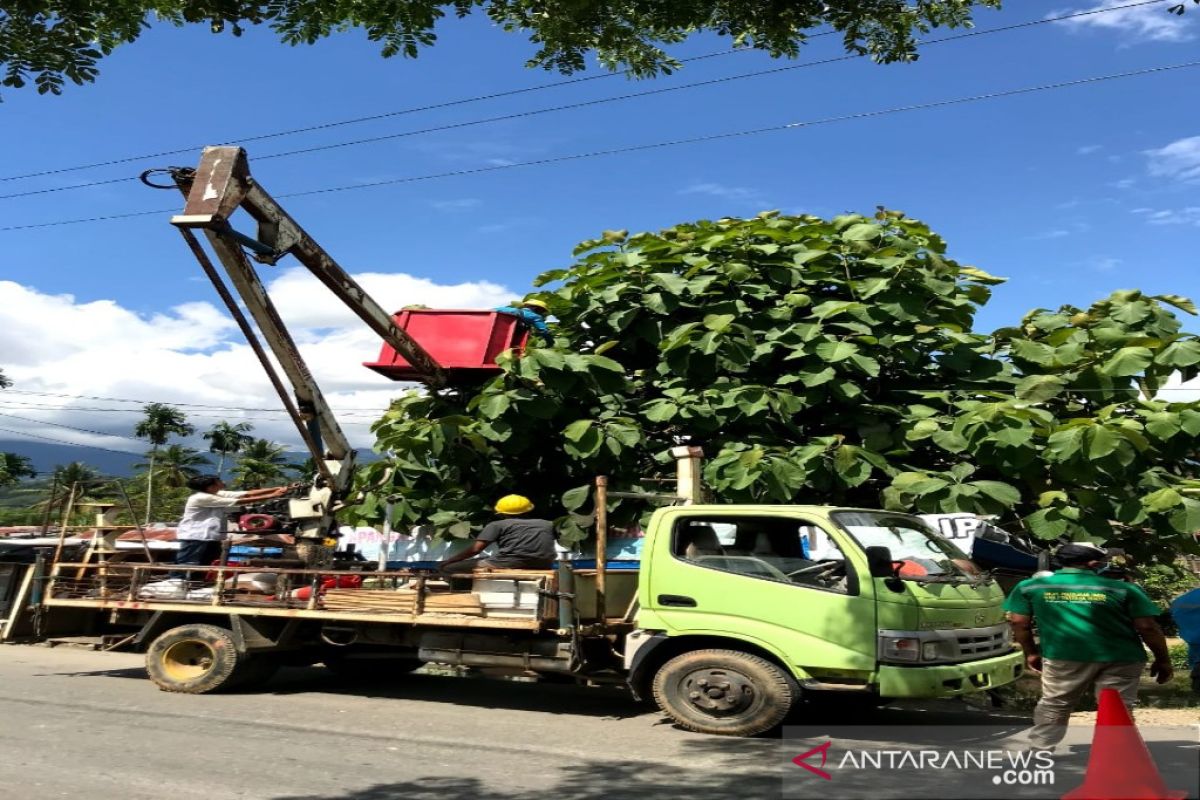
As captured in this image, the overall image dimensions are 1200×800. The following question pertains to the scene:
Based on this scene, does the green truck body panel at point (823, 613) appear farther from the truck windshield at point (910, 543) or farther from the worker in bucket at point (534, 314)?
the worker in bucket at point (534, 314)

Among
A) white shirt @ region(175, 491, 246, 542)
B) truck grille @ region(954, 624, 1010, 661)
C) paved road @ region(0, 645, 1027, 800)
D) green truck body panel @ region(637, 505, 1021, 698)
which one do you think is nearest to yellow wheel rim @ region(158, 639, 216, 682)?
paved road @ region(0, 645, 1027, 800)

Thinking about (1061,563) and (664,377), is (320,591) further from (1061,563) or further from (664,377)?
(1061,563)

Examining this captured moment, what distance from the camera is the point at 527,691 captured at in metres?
9.12

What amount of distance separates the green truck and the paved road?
400mm

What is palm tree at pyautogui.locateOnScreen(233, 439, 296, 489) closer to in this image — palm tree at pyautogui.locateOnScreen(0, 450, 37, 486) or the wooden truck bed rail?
palm tree at pyautogui.locateOnScreen(0, 450, 37, 486)

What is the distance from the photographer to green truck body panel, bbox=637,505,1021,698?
6.41 meters

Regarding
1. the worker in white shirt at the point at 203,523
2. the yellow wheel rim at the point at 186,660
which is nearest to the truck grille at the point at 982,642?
the yellow wheel rim at the point at 186,660

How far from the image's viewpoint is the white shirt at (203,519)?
931 centimetres

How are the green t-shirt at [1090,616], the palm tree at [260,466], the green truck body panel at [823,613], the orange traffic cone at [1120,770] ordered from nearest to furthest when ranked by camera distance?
the orange traffic cone at [1120,770]
the green t-shirt at [1090,616]
the green truck body panel at [823,613]
the palm tree at [260,466]

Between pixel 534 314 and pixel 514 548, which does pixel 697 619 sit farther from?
pixel 534 314

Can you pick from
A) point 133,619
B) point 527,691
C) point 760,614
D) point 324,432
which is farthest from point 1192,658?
point 133,619

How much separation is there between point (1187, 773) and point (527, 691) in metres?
5.72

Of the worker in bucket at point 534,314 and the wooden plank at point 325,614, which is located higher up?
the worker in bucket at point 534,314

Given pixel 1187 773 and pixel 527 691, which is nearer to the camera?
pixel 1187 773
